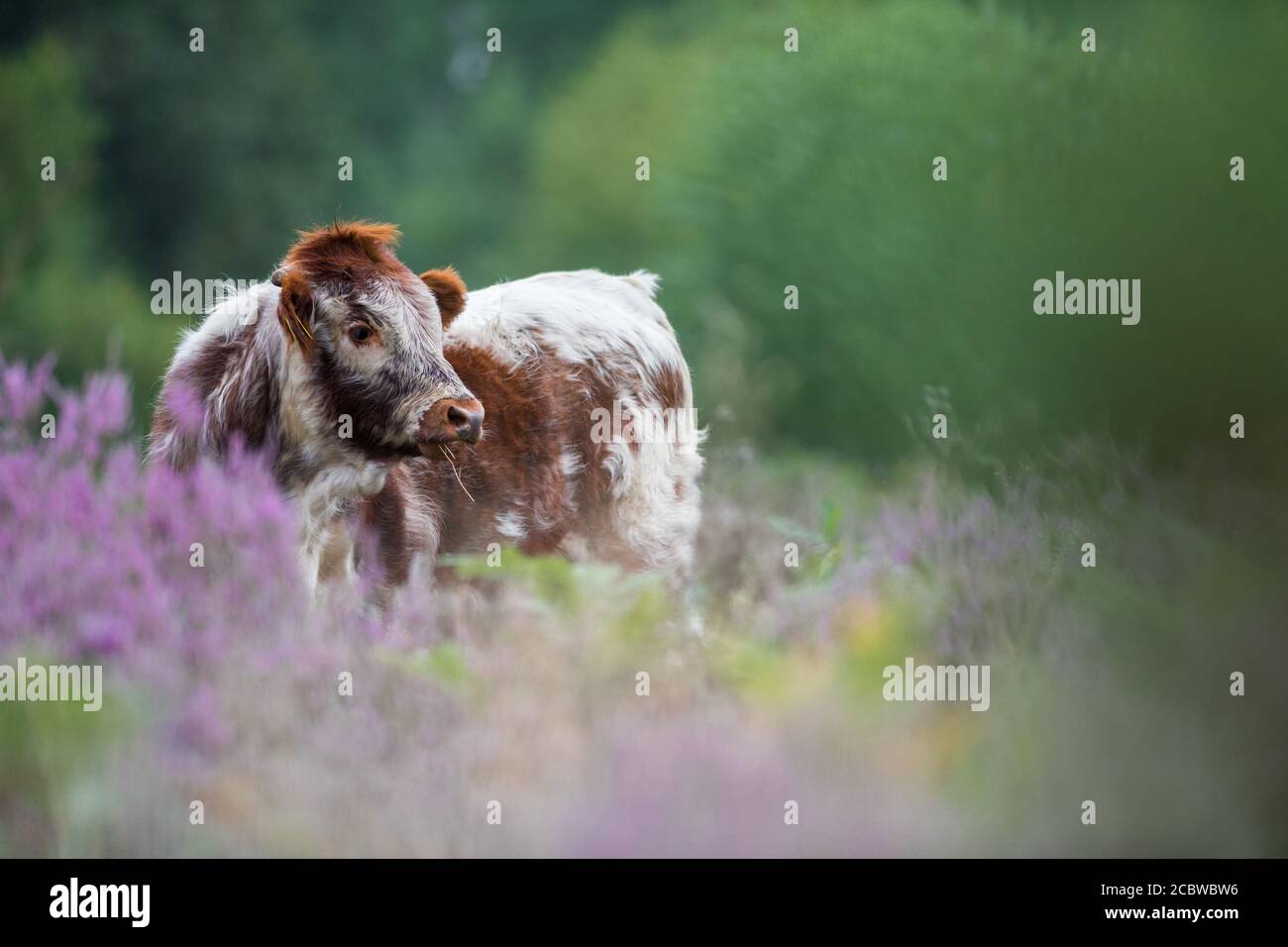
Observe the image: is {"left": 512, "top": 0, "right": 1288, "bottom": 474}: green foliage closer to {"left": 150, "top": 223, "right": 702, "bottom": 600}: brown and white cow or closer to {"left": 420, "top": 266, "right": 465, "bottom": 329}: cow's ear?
{"left": 150, "top": 223, "right": 702, "bottom": 600}: brown and white cow

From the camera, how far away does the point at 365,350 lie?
5051mm

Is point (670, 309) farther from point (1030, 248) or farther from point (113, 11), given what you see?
point (113, 11)

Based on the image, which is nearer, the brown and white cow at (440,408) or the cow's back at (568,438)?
the brown and white cow at (440,408)

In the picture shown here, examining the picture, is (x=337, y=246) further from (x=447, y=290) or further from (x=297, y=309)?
(x=447, y=290)

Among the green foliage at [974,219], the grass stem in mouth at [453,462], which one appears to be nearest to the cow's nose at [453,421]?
the grass stem in mouth at [453,462]

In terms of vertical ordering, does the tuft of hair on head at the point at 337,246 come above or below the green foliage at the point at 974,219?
below

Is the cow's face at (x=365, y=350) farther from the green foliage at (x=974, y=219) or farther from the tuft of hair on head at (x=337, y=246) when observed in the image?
the green foliage at (x=974, y=219)

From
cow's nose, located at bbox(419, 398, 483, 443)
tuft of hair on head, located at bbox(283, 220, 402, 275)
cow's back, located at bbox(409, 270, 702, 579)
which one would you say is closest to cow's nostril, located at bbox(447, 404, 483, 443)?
cow's nose, located at bbox(419, 398, 483, 443)

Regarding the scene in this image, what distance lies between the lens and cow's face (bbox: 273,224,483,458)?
5004 millimetres

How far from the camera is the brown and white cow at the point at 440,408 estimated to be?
16.6 feet

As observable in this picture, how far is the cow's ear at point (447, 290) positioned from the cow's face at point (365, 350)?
1.16 ft

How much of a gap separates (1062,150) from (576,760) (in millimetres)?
3964

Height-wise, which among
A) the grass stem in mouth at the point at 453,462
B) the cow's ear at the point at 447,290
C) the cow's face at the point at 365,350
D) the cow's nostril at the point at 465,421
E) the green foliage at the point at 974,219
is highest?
the green foliage at the point at 974,219

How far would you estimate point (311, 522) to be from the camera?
17.0 feet
